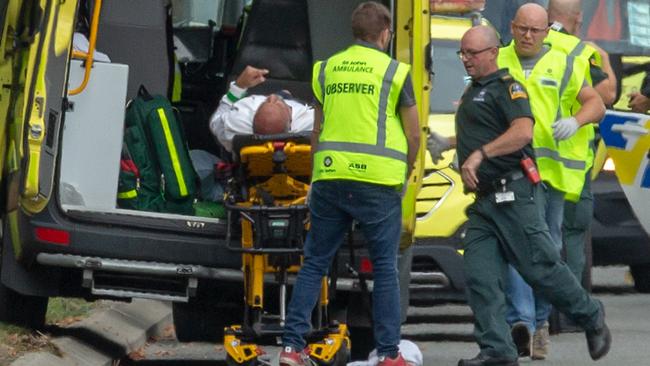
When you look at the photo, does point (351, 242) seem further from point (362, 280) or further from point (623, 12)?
point (623, 12)

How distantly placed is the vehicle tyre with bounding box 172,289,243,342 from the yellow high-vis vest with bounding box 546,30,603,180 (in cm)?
197

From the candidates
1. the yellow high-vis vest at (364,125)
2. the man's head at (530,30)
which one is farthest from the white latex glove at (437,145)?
the yellow high-vis vest at (364,125)

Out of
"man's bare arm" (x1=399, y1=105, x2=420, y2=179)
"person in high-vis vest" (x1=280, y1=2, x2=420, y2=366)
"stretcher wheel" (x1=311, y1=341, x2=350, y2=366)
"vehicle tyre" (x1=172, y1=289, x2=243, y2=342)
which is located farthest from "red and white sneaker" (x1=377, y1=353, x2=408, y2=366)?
"vehicle tyre" (x1=172, y1=289, x2=243, y2=342)

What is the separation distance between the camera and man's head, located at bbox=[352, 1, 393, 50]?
9789 mm

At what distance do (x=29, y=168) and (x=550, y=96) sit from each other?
111 inches

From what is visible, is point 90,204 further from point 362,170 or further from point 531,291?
point 531,291

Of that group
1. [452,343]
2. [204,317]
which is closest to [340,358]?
[204,317]

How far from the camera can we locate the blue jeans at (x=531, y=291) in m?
11.0

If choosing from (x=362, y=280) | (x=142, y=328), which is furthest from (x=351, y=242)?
(x=142, y=328)

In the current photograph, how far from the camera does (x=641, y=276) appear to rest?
15219 mm

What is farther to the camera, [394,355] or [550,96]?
[550,96]

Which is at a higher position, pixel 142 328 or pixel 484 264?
pixel 484 264

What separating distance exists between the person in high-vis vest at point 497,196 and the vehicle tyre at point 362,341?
2.99 ft

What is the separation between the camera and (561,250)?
37.1ft
